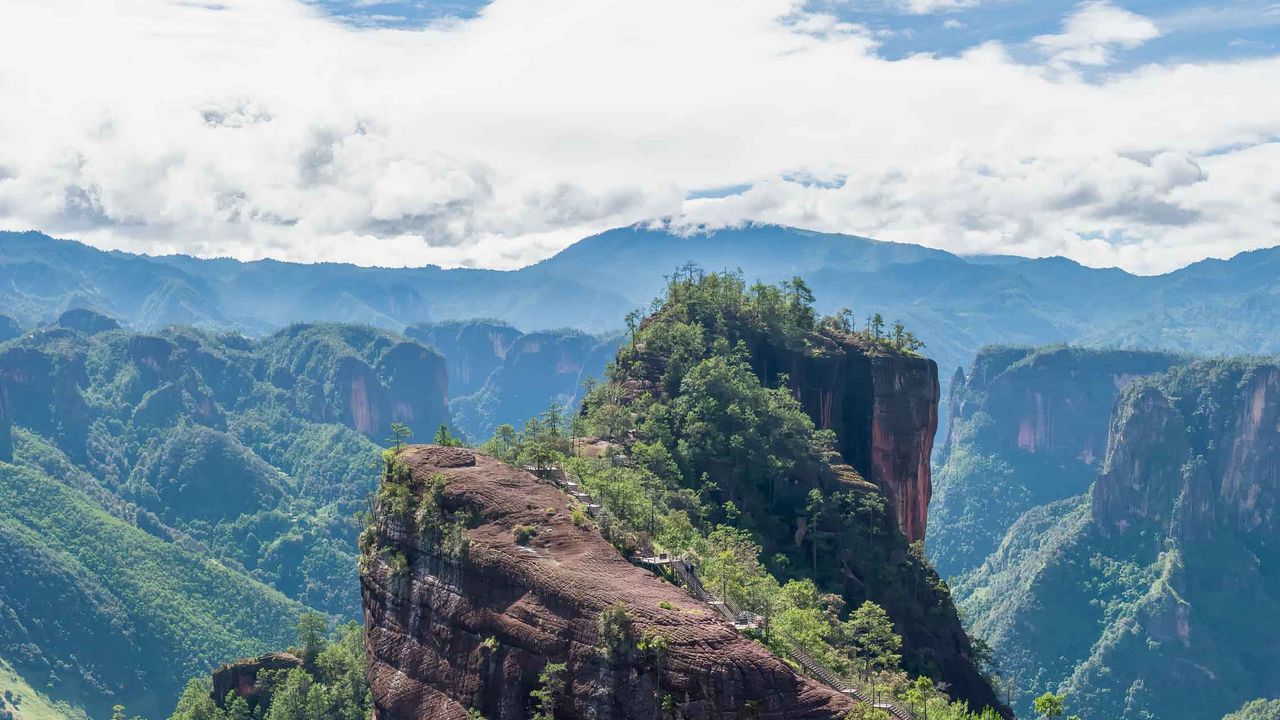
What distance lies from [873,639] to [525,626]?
96.0ft

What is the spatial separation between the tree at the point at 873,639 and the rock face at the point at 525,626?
63.9 ft

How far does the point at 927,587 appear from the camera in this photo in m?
98.7

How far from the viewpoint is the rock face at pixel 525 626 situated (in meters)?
57.1

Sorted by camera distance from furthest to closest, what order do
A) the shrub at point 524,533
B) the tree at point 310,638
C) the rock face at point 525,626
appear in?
the tree at point 310,638 → the shrub at point 524,533 → the rock face at point 525,626

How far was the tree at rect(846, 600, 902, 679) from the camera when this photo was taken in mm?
78062

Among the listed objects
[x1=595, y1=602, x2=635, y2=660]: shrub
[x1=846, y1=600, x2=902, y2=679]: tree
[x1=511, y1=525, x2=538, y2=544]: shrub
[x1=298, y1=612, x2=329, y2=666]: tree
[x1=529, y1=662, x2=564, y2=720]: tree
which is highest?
[x1=511, y1=525, x2=538, y2=544]: shrub

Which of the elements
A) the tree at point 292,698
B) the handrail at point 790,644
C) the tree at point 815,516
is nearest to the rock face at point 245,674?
the tree at point 292,698

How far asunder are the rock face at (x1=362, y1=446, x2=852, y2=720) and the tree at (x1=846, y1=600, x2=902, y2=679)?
19.5m

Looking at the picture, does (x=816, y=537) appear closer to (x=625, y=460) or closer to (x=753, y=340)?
(x=625, y=460)

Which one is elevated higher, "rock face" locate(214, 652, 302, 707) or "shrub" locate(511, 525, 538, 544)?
"shrub" locate(511, 525, 538, 544)

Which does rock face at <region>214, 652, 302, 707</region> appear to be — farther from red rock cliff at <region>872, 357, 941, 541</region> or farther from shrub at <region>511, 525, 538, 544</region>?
red rock cliff at <region>872, 357, 941, 541</region>

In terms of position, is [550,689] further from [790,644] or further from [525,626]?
[790,644]

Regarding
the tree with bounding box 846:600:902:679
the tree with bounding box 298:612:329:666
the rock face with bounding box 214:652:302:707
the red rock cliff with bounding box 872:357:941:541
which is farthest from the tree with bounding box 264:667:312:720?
the red rock cliff with bounding box 872:357:941:541

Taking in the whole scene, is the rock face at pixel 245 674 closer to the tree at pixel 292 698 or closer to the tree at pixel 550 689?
the tree at pixel 292 698
